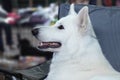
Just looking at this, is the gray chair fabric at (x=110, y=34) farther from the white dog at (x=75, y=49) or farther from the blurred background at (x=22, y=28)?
the blurred background at (x=22, y=28)

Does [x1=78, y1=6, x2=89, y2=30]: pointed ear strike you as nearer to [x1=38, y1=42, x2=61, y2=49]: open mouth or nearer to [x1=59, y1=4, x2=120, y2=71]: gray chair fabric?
[x1=38, y1=42, x2=61, y2=49]: open mouth

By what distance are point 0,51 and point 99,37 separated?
6.94 metres

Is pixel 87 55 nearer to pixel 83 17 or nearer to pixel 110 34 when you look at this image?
pixel 83 17

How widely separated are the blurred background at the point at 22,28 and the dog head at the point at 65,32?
132 inches

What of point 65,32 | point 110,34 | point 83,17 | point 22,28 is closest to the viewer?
point 83,17

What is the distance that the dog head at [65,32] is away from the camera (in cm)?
509

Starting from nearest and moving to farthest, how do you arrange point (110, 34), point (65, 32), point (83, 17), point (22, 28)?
point (83, 17) < point (65, 32) < point (110, 34) < point (22, 28)

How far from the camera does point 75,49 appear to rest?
5.11 metres

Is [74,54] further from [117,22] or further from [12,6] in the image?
[12,6]

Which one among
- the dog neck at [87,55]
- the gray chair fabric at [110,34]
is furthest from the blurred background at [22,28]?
the dog neck at [87,55]

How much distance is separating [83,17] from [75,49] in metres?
0.30

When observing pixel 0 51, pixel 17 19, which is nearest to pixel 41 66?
pixel 0 51

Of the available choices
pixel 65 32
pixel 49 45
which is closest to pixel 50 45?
pixel 49 45

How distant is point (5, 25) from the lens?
13.0 meters
